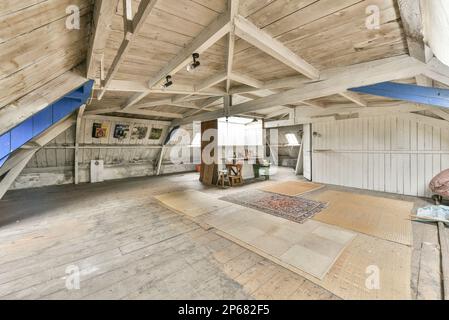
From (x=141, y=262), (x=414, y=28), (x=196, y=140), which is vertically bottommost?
(x=141, y=262)

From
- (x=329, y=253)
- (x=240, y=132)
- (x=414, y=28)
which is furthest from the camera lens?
(x=240, y=132)

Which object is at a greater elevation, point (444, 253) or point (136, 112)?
point (136, 112)

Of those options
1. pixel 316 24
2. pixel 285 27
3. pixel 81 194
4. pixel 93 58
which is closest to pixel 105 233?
pixel 93 58

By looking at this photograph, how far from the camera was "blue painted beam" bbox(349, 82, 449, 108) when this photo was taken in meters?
2.54

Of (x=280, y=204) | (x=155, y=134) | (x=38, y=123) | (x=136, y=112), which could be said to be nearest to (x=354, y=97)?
(x=280, y=204)

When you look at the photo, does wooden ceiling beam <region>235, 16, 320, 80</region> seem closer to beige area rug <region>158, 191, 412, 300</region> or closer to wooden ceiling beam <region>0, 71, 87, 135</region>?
wooden ceiling beam <region>0, 71, 87, 135</region>

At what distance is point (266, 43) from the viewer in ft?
6.75

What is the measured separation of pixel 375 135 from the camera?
558cm

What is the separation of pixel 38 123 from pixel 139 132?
16.4ft

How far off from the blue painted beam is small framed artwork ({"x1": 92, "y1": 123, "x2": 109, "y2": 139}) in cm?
759

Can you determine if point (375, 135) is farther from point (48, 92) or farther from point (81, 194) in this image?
point (81, 194)

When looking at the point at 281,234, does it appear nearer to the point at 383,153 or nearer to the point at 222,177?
the point at 222,177

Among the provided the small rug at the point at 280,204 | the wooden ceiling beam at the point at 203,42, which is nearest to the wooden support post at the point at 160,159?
the small rug at the point at 280,204

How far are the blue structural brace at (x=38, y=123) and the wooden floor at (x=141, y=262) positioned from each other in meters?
1.37
